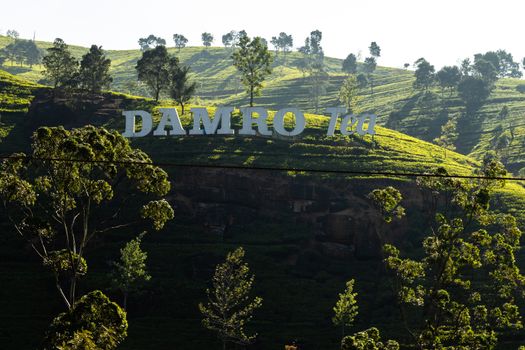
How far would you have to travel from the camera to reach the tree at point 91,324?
3881cm

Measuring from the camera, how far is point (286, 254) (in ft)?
313

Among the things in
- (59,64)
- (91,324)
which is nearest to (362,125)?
(59,64)

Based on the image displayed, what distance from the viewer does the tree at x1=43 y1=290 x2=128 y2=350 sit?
38.8 m

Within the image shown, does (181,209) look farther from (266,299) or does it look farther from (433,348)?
(433,348)

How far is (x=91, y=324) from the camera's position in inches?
1564

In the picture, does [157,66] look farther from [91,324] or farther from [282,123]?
[91,324]

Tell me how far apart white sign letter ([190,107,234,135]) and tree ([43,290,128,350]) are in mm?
90413

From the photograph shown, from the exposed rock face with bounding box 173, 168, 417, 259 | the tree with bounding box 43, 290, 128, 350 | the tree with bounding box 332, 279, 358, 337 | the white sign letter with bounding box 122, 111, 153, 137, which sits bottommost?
the tree with bounding box 332, 279, 358, 337

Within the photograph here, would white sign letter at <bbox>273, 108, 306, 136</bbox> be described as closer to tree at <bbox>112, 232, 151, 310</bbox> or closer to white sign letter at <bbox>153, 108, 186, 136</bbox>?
white sign letter at <bbox>153, 108, 186, 136</bbox>

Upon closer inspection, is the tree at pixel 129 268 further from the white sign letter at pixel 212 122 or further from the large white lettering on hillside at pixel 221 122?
the white sign letter at pixel 212 122

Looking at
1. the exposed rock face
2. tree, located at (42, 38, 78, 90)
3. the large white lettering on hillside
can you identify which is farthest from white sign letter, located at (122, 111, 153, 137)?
tree, located at (42, 38, 78, 90)

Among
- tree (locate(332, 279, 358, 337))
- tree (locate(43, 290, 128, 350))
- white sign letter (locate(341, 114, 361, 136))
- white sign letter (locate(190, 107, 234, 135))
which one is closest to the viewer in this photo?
tree (locate(43, 290, 128, 350))

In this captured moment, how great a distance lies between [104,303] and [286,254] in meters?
56.6

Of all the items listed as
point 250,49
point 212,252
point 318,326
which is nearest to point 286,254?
point 212,252
